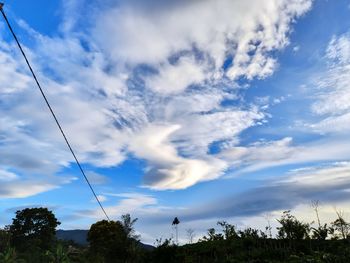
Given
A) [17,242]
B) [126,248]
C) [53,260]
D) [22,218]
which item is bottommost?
[53,260]

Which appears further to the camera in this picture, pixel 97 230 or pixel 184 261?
pixel 97 230

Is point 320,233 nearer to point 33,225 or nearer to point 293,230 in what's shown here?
point 293,230

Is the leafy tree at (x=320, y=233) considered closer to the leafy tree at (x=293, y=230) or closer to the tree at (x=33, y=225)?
the leafy tree at (x=293, y=230)

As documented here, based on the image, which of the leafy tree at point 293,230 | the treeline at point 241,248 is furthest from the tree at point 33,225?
the leafy tree at point 293,230

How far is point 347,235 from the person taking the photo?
31062 mm

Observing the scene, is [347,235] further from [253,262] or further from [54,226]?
[54,226]

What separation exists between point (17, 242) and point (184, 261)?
36.5 m

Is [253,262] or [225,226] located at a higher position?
[225,226]

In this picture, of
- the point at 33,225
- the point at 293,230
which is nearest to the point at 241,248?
the point at 293,230

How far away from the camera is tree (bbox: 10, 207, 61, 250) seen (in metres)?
59.6

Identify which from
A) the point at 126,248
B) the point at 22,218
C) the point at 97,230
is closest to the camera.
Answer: the point at 126,248

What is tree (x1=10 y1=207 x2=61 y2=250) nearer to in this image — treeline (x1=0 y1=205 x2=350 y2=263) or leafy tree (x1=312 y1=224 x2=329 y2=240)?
treeline (x1=0 y1=205 x2=350 y2=263)

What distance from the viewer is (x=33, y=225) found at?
61.0 metres

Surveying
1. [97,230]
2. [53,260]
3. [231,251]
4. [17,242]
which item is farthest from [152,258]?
[17,242]
